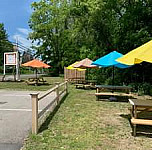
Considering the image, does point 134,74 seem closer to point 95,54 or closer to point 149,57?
point 95,54

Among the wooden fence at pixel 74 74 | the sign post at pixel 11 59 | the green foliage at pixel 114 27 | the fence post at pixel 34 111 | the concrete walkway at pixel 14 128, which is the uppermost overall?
the green foliage at pixel 114 27

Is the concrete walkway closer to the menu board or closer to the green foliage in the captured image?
the green foliage

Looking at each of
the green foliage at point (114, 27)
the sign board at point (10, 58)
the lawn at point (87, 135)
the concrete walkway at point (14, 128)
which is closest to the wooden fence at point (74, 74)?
the green foliage at point (114, 27)

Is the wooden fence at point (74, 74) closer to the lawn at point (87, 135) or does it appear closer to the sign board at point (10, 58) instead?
the sign board at point (10, 58)

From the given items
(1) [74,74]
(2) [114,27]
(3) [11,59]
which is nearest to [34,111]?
(2) [114,27]

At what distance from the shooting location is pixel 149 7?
16.7 metres

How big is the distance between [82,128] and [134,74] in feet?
41.7

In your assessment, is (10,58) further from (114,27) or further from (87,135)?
(87,135)

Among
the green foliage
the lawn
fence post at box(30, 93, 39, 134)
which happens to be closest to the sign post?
the green foliage

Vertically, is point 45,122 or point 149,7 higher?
point 149,7

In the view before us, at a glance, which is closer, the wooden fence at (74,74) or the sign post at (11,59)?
the sign post at (11,59)

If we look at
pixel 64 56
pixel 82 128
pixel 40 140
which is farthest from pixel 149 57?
pixel 64 56

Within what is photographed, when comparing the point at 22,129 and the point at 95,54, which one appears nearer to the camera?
the point at 22,129

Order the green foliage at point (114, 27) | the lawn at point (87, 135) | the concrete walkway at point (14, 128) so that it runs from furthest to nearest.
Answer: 1. the green foliage at point (114, 27)
2. the concrete walkway at point (14, 128)
3. the lawn at point (87, 135)
